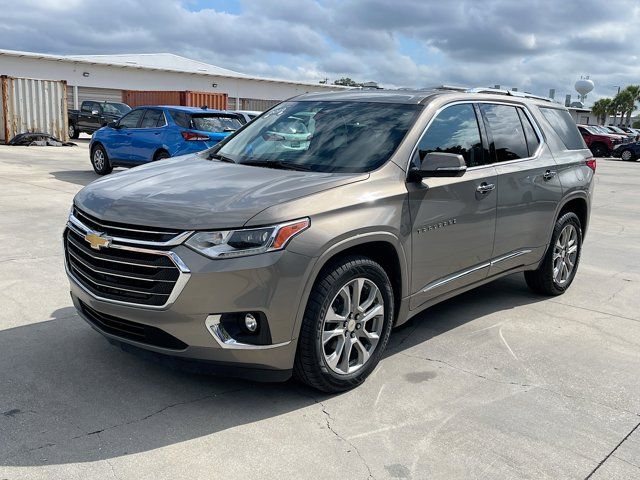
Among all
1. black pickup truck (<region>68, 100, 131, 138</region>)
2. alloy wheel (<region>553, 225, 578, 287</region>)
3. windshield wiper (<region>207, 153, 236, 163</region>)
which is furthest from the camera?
black pickup truck (<region>68, 100, 131, 138</region>)

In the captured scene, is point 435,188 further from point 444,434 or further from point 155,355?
point 155,355

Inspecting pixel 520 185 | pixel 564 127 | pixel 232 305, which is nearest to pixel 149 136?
pixel 564 127

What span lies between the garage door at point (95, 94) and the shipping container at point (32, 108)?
36.2ft

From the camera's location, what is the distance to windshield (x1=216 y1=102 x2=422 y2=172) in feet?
13.1

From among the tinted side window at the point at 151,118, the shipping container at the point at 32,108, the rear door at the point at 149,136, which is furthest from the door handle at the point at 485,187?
the shipping container at the point at 32,108

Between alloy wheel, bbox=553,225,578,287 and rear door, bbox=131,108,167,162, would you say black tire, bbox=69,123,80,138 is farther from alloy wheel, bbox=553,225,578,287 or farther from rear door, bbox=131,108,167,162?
alloy wheel, bbox=553,225,578,287

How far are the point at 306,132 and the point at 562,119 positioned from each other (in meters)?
2.95

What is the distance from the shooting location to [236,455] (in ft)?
9.78

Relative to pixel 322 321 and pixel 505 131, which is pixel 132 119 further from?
pixel 322 321

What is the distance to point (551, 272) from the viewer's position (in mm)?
5625

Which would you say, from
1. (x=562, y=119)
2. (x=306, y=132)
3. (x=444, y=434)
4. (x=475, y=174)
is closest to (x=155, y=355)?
(x=444, y=434)

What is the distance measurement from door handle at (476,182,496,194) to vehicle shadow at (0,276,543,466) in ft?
3.91

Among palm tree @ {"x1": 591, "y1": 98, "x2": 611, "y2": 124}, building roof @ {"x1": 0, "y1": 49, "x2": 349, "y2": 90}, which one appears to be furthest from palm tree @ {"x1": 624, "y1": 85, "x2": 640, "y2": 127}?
building roof @ {"x1": 0, "y1": 49, "x2": 349, "y2": 90}

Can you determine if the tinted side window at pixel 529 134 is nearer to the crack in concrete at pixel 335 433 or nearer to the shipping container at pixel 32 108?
the crack in concrete at pixel 335 433
